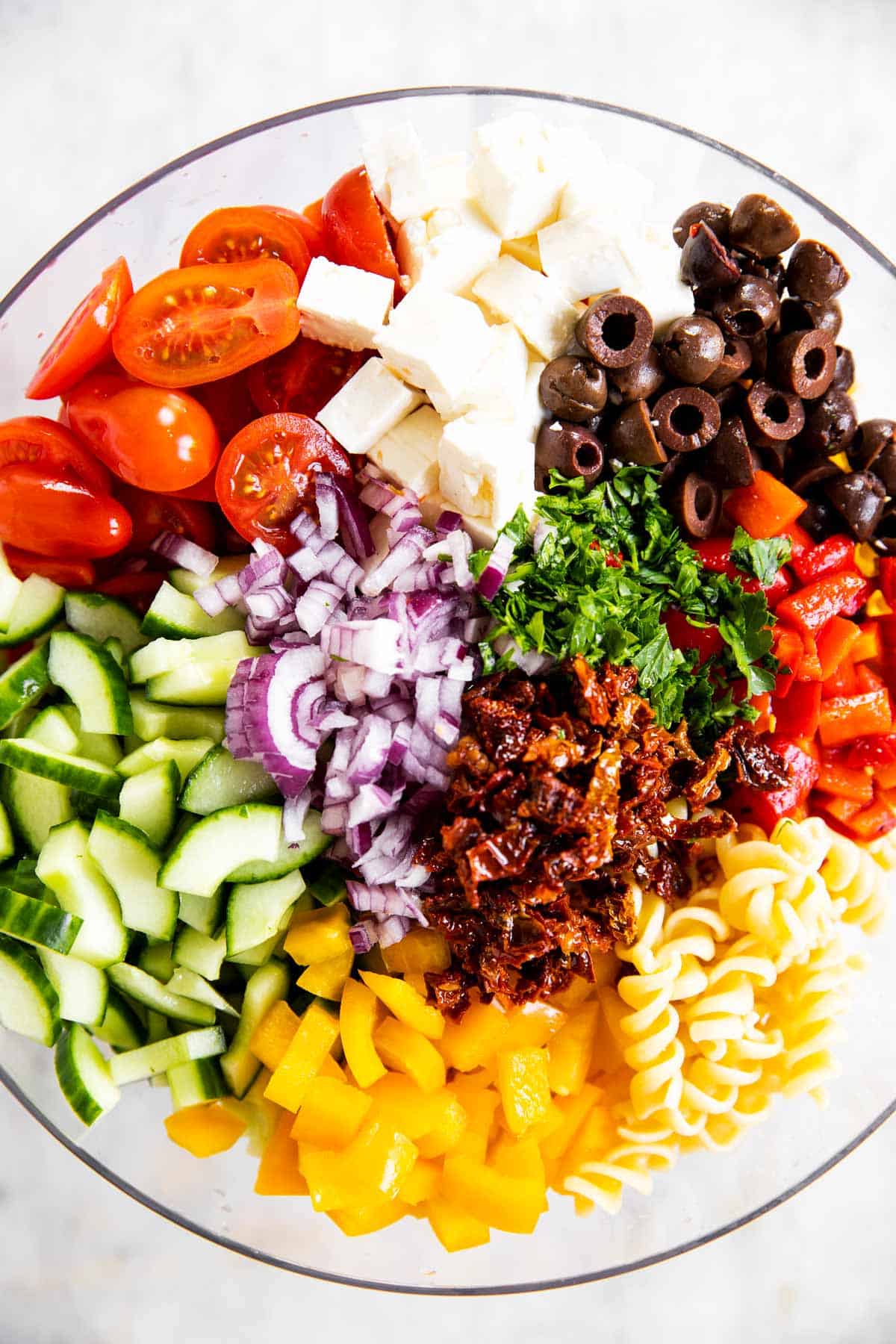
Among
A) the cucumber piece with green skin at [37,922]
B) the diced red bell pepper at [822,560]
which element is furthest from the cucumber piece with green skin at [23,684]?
the diced red bell pepper at [822,560]

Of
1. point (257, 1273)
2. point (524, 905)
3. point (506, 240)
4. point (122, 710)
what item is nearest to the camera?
point (524, 905)

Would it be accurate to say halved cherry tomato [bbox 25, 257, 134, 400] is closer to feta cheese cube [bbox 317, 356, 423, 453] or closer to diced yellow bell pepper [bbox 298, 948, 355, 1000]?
feta cheese cube [bbox 317, 356, 423, 453]

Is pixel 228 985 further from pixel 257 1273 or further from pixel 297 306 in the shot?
pixel 297 306

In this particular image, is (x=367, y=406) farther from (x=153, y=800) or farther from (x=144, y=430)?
(x=153, y=800)

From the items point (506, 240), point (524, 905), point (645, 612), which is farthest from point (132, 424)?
point (524, 905)

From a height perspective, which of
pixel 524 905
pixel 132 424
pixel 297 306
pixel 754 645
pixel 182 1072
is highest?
pixel 297 306

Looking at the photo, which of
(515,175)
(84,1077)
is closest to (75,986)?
(84,1077)
